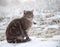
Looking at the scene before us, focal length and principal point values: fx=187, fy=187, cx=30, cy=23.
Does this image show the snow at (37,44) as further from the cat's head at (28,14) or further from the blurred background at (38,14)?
the cat's head at (28,14)

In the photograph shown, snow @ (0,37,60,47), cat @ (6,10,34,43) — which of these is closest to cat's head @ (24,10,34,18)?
cat @ (6,10,34,43)

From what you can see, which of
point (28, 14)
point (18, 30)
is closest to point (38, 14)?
point (28, 14)

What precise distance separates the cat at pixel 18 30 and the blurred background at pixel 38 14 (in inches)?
2.8

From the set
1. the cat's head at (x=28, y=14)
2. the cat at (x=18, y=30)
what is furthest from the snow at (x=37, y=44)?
the cat's head at (x=28, y=14)

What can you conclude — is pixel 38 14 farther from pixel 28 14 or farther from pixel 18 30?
pixel 18 30

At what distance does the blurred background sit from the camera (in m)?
1.95

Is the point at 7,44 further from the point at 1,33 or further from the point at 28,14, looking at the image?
the point at 28,14

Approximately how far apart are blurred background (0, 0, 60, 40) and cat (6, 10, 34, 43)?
7cm

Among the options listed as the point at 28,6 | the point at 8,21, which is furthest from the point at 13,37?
the point at 28,6

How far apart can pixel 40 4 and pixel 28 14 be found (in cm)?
20

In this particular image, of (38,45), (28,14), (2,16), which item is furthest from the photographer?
(2,16)

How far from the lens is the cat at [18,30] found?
1856 millimetres

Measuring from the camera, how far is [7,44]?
1.86 metres

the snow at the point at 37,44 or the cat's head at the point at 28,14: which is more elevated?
the cat's head at the point at 28,14
